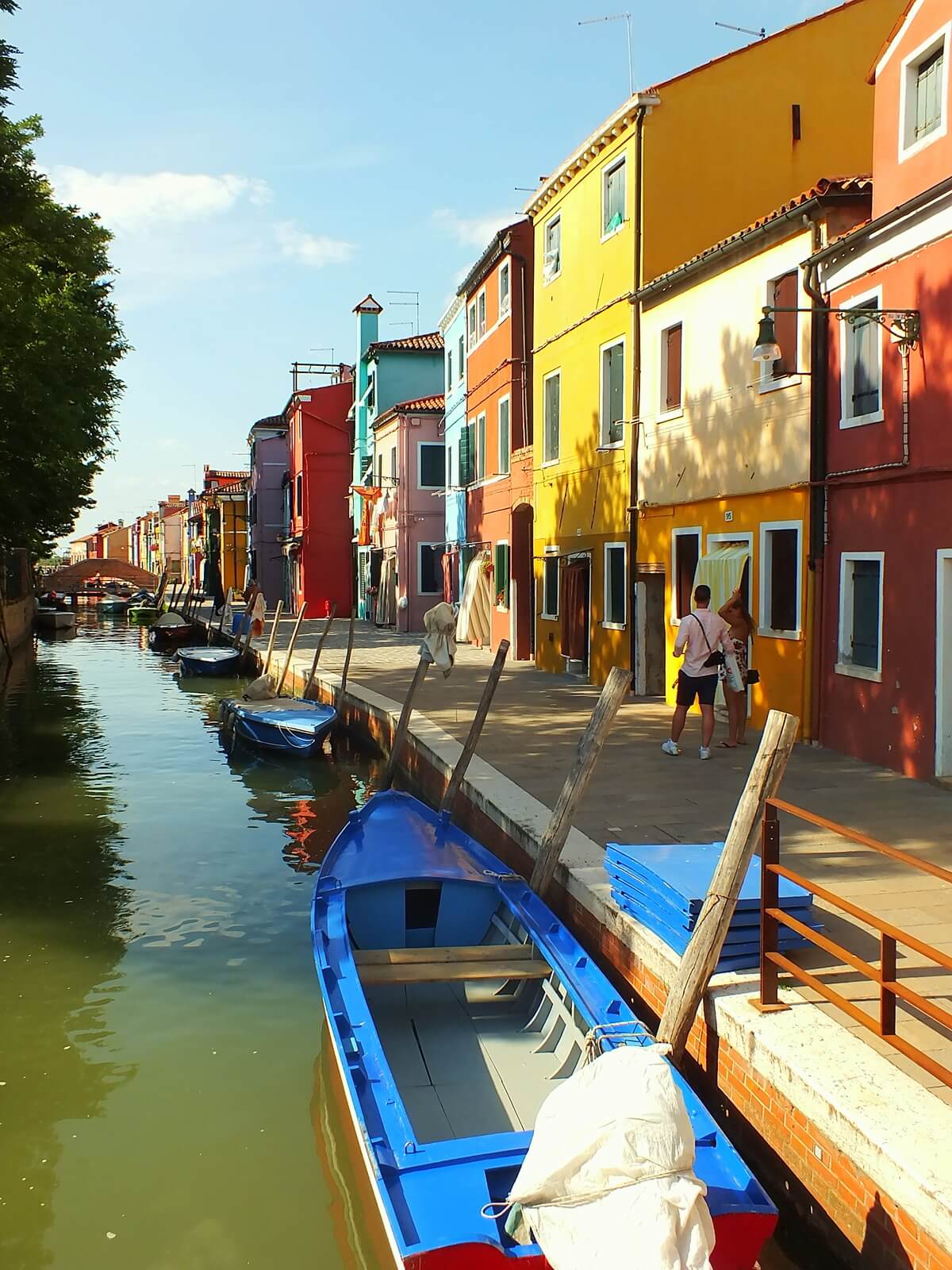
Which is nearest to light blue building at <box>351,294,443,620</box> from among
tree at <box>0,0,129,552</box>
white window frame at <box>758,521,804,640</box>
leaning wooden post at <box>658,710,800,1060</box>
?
tree at <box>0,0,129,552</box>

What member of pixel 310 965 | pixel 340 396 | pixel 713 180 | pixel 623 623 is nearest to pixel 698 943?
pixel 310 965

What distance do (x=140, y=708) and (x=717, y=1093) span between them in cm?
1866

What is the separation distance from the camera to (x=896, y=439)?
9.67 meters

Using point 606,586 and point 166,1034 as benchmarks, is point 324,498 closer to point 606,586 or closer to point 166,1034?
point 606,586

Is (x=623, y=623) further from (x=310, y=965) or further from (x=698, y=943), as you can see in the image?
(x=698, y=943)

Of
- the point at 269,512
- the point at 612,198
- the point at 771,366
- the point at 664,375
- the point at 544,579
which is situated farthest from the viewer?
the point at 269,512

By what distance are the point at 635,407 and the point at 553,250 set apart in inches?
181

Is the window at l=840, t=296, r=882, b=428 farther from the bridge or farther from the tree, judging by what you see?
the bridge

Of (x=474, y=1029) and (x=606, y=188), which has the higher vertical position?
(x=606, y=188)

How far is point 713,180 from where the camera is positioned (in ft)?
48.7

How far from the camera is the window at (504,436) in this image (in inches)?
881

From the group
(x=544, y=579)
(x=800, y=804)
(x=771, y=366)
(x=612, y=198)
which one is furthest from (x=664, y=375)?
(x=800, y=804)

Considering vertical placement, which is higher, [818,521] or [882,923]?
[818,521]

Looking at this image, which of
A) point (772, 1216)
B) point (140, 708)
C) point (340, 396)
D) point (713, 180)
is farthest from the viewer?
point (340, 396)
